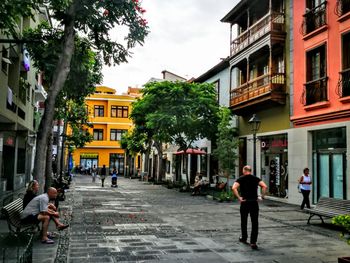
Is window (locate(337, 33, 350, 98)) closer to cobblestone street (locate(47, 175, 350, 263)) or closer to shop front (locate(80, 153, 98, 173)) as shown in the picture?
cobblestone street (locate(47, 175, 350, 263))

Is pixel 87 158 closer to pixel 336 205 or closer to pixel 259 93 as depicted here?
pixel 259 93

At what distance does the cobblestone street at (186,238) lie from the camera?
26.7 feet

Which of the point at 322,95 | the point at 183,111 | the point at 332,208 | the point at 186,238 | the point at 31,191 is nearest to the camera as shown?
the point at 31,191

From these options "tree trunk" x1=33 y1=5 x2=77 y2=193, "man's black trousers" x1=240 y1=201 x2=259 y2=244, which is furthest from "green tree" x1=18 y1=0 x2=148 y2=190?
"man's black trousers" x1=240 y1=201 x2=259 y2=244

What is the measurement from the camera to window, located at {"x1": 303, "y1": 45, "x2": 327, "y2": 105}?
56.1 ft

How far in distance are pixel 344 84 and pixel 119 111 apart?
5385cm

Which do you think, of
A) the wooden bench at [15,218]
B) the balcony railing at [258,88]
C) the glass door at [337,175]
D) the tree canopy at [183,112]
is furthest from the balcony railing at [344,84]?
the wooden bench at [15,218]

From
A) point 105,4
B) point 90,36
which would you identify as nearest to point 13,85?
point 90,36

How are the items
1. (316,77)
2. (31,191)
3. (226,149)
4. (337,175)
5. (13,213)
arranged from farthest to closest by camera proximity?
1. (226,149)
2. (316,77)
3. (337,175)
4. (31,191)
5. (13,213)

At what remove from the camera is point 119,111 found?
67062 mm

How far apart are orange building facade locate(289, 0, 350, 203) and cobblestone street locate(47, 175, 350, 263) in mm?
2710

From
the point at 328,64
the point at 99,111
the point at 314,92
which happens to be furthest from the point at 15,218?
the point at 99,111

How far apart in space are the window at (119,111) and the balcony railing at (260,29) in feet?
141

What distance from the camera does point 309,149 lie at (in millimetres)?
18031
